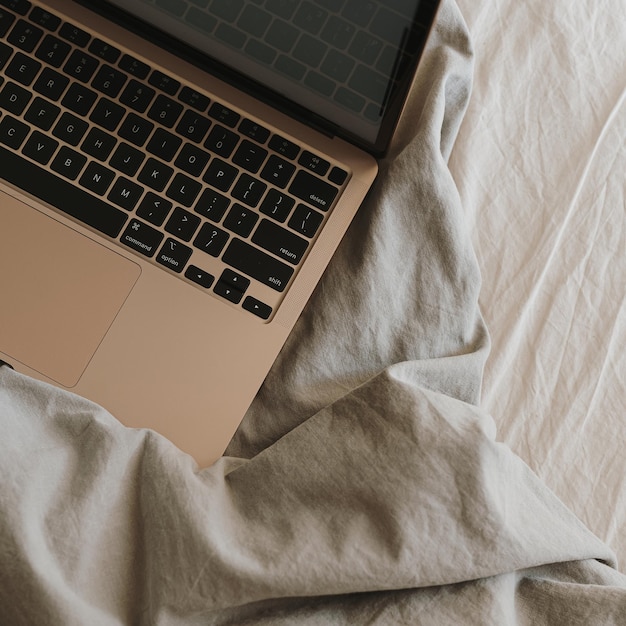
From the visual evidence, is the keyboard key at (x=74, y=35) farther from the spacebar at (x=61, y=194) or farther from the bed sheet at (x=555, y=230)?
the bed sheet at (x=555, y=230)

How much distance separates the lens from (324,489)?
47 centimetres

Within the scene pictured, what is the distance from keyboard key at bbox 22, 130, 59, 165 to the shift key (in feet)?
0.43

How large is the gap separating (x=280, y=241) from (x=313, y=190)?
41 millimetres

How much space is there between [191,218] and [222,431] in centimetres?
14

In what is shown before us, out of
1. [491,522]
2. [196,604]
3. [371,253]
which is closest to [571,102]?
[371,253]

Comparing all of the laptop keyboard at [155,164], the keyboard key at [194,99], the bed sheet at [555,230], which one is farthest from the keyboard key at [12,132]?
the bed sheet at [555,230]

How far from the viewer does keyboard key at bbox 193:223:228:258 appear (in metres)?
0.51

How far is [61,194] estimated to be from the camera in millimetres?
516

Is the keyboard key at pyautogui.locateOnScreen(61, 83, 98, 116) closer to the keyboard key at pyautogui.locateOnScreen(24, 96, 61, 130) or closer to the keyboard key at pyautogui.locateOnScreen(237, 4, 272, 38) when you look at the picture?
the keyboard key at pyautogui.locateOnScreen(24, 96, 61, 130)

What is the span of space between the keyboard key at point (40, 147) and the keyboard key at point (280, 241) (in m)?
0.14

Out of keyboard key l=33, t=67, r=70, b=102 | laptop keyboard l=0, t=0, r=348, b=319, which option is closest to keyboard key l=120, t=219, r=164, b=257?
laptop keyboard l=0, t=0, r=348, b=319

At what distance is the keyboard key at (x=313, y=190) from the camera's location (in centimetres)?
53

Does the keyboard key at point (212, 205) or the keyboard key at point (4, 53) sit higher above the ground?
the keyboard key at point (4, 53)

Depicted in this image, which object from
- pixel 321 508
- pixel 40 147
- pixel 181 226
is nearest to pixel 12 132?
pixel 40 147
